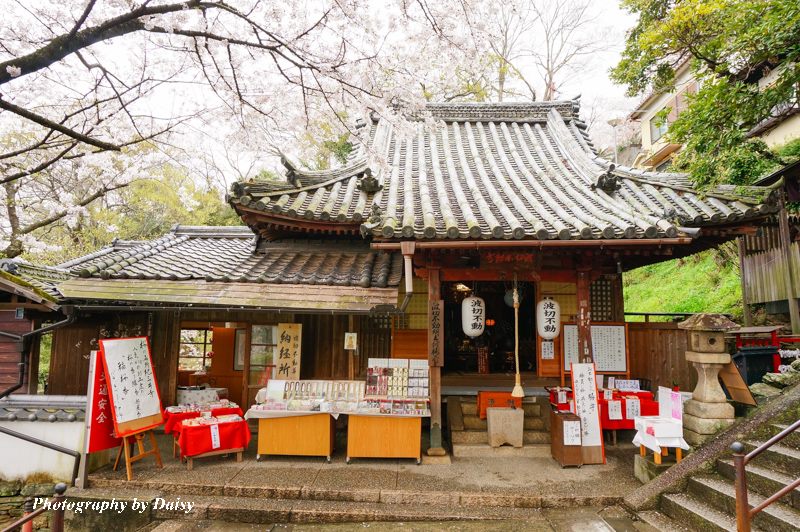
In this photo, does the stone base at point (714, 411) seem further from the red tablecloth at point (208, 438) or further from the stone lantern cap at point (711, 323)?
the red tablecloth at point (208, 438)

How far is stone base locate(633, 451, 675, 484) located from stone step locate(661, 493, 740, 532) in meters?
0.55

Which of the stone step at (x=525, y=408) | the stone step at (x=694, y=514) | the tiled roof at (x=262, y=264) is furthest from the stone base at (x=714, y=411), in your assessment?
the tiled roof at (x=262, y=264)

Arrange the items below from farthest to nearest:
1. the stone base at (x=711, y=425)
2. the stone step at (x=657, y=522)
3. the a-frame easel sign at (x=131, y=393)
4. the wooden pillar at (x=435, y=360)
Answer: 1. the wooden pillar at (x=435, y=360)
2. the a-frame easel sign at (x=131, y=393)
3. the stone base at (x=711, y=425)
4. the stone step at (x=657, y=522)

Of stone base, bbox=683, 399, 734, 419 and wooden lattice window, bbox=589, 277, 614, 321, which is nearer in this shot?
stone base, bbox=683, 399, 734, 419

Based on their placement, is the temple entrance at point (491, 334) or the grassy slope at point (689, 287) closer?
the temple entrance at point (491, 334)

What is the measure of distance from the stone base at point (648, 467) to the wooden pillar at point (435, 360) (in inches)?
122

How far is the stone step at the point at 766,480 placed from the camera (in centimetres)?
486

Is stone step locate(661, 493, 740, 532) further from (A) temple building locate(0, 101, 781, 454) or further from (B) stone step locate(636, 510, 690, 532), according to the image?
(A) temple building locate(0, 101, 781, 454)

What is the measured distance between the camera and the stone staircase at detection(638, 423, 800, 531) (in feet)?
15.8

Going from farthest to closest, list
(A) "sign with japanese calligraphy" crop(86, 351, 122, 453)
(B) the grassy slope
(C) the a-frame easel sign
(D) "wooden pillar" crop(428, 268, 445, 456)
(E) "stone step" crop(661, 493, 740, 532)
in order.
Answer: (B) the grassy slope → (D) "wooden pillar" crop(428, 268, 445, 456) → (C) the a-frame easel sign → (A) "sign with japanese calligraphy" crop(86, 351, 122, 453) → (E) "stone step" crop(661, 493, 740, 532)

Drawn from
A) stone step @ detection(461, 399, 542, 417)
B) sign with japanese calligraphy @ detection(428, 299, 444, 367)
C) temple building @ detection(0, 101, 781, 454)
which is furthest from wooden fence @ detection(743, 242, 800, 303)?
sign with japanese calligraphy @ detection(428, 299, 444, 367)

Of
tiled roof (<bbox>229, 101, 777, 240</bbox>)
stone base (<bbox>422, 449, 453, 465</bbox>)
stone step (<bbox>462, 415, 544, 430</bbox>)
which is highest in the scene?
tiled roof (<bbox>229, 101, 777, 240</bbox>)

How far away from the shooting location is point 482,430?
27.7ft

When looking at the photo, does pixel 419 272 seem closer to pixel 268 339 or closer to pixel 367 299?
pixel 367 299
